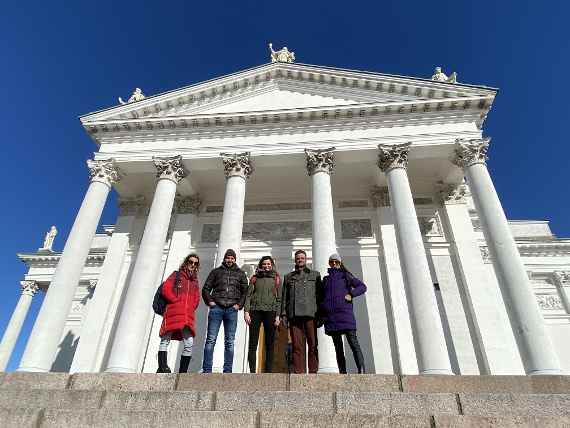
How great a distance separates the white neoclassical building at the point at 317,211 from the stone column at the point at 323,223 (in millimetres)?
50

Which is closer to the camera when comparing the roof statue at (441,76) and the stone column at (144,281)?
the stone column at (144,281)

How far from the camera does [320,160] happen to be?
13.6 meters

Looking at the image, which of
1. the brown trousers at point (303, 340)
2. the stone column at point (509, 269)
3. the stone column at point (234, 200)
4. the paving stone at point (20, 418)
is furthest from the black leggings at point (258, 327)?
the stone column at point (509, 269)

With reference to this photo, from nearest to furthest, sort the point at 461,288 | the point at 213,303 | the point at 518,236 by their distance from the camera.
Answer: the point at 213,303 → the point at 461,288 → the point at 518,236

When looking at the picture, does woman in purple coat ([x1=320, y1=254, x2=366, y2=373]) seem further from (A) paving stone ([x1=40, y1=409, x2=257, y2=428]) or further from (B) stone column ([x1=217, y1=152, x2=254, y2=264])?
(B) stone column ([x1=217, y1=152, x2=254, y2=264])

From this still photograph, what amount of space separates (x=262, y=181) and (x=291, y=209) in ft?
5.80

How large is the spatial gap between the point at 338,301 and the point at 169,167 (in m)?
9.70

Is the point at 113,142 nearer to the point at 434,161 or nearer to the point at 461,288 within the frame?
the point at 434,161

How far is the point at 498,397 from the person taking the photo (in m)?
5.05

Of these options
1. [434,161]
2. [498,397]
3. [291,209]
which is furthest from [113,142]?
[498,397]

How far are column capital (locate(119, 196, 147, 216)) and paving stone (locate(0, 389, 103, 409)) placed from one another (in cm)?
1192

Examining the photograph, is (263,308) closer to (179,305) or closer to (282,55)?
(179,305)

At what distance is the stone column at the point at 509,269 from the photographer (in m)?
9.50

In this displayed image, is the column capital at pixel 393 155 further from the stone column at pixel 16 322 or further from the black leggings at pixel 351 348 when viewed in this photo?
the stone column at pixel 16 322
